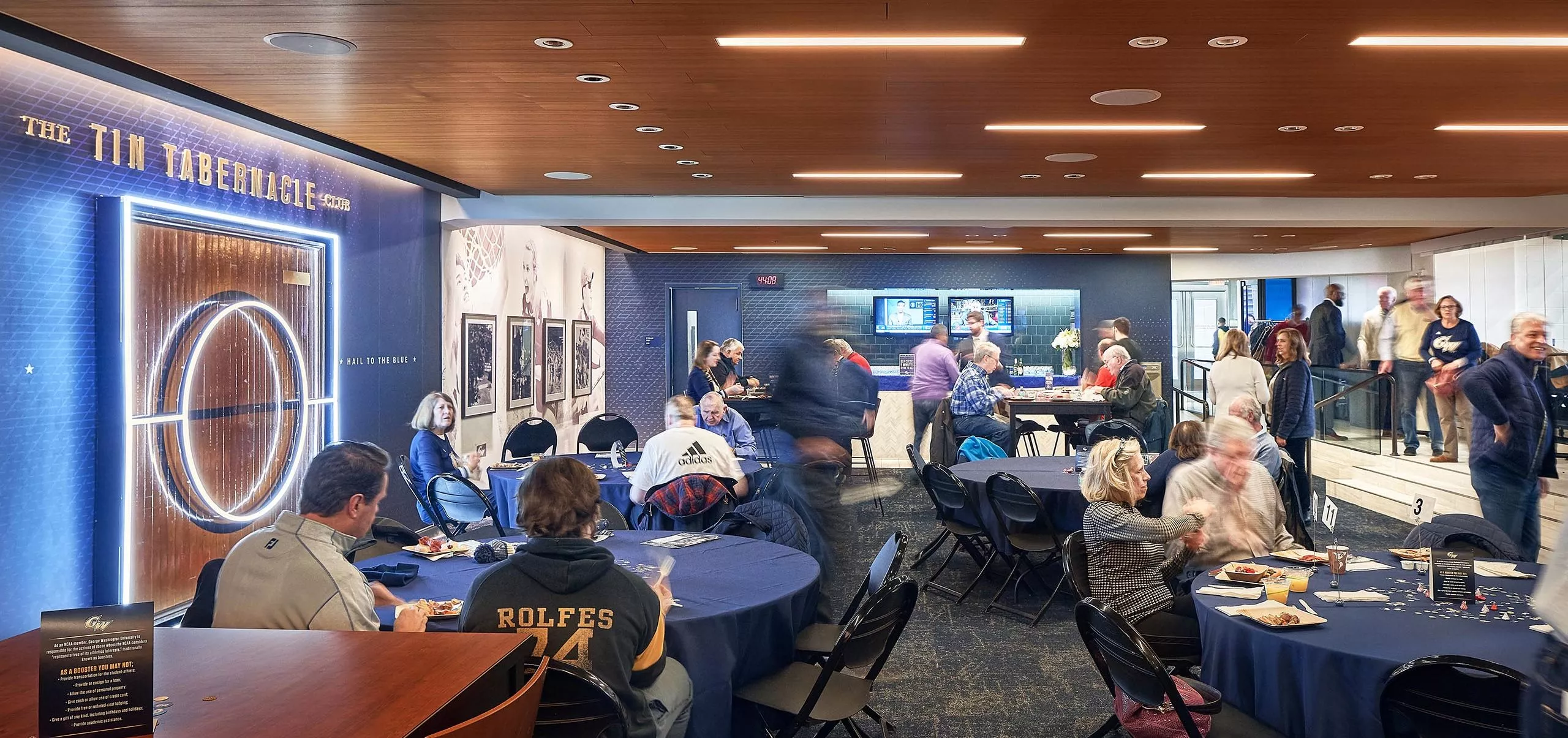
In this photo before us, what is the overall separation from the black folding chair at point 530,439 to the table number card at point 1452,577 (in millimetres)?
6774

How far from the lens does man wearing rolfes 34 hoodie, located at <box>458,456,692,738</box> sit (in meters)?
2.81

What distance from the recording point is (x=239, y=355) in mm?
5984

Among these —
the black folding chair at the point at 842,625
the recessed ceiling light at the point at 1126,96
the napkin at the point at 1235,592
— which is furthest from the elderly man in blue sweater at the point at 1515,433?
the black folding chair at the point at 842,625

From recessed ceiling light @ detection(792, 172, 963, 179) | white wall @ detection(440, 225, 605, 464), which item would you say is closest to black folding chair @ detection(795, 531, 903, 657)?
recessed ceiling light @ detection(792, 172, 963, 179)

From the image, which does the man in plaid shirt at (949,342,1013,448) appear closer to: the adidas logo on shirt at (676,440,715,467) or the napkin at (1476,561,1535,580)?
the adidas logo on shirt at (676,440,715,467)

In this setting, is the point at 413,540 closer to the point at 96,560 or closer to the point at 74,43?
the point at 96,560

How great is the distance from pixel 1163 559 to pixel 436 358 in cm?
660

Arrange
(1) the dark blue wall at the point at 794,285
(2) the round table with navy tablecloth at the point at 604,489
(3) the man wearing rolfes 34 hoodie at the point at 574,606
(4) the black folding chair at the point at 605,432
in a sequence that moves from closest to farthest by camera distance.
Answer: (3) the man wearing rolfes 34 hoodie at the point at 574,606
(2) the round table with navy tablecloth at the point at 604,489
(4) the black folding chair at the point at 605,432
(1) the dark blue wall at the point at 794,285

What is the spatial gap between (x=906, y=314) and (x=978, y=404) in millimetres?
6158

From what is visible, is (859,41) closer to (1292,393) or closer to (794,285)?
(1292,393)

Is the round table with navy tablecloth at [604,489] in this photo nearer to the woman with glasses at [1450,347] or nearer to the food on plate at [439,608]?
the food on plate at [439,608]

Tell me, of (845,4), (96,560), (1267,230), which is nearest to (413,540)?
(96,560)

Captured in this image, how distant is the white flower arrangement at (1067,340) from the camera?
1516 cm

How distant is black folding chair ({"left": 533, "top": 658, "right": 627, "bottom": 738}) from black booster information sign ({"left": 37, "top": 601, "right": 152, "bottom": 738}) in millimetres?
1007
